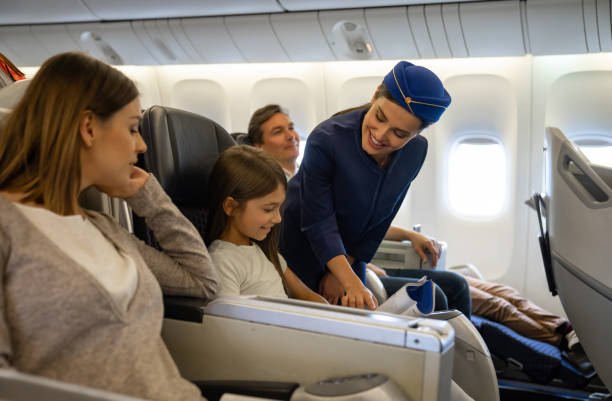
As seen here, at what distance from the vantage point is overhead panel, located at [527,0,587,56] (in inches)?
137

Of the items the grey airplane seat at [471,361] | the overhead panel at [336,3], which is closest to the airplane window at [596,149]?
the overhead panel at [336,3]

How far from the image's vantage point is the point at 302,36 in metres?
4.39

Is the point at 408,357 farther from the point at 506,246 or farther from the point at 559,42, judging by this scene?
the point at 506,246

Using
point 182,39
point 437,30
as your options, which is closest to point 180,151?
point 437,30

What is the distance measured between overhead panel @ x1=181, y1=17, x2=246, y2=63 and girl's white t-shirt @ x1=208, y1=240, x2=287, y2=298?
3.06m

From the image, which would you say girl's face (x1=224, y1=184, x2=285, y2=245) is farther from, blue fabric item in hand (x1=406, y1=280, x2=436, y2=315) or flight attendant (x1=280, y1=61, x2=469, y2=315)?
blue fabric item in hand (x1=406, y1=280, x2=436, y2=315)

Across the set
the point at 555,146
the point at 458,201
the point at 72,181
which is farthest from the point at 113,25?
the point at 72,181

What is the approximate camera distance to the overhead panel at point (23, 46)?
17.0 feet

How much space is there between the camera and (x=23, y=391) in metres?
0.94

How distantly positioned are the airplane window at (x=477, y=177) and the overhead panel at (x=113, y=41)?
285cm

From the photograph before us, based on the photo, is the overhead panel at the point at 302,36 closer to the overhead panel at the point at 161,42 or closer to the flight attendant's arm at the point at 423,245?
the overhead panel at the point at 161,42

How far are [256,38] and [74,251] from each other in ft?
12.0

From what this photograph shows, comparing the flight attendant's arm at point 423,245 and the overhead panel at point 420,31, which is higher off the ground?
the overhead panel at point 420,31

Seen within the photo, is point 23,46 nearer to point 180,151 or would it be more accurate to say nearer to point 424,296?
point 180,151
